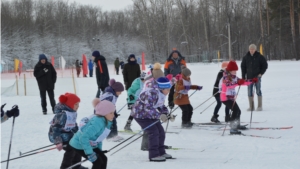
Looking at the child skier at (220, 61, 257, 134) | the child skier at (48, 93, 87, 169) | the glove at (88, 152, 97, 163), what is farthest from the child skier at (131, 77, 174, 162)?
the child skier at (220, 61, 257, 134)

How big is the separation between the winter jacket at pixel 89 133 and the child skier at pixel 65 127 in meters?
0.46

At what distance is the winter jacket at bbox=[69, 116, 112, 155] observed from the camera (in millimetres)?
4208

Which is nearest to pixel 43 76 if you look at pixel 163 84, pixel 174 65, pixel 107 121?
pixel 174 65

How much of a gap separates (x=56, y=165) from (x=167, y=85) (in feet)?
6.26

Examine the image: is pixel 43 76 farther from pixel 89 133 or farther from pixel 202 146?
pixel 89 133

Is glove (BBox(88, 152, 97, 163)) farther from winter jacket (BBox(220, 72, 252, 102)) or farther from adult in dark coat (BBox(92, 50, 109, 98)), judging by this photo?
adult in dark coat (BBox(92, 50, 109, 98))

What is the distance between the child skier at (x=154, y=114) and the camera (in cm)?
543

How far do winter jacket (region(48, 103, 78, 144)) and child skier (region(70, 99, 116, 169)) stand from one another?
555 millimetres

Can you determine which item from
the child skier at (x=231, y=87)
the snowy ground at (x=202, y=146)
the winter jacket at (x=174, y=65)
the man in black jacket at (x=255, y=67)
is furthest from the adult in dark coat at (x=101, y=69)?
the man in black jacket at (x=255, y=67)

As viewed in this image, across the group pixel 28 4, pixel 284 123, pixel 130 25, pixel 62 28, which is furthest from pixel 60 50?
pixel 284 123

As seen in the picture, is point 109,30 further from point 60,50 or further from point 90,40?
point 60,50

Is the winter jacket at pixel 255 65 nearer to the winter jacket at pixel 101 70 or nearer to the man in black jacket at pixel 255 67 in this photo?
the man in black jacket at pixel 255 67

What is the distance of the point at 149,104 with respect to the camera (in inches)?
216

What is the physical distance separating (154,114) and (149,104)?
18 centimetres
